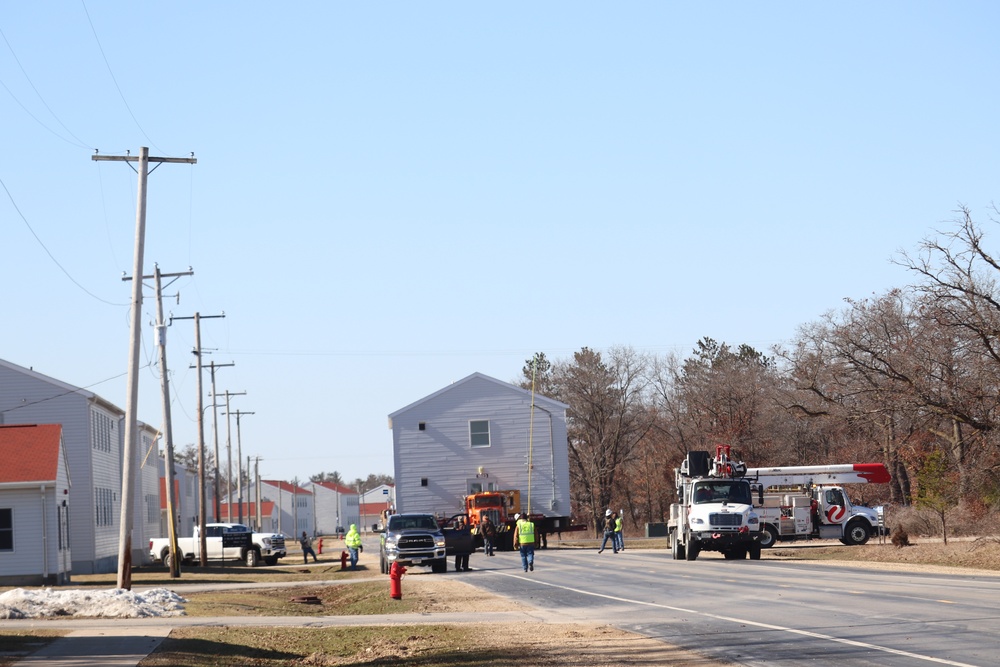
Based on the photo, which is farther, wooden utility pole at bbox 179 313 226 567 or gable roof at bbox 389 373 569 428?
gable roof at bbox 389 373 569 428

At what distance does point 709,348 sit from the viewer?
92250 mm

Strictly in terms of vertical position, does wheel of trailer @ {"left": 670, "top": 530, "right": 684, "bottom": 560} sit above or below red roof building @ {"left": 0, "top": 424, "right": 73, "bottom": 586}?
below

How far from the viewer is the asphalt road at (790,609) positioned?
13500mm

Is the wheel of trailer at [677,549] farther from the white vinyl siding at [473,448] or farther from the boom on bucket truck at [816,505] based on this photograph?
the white vinyl siding at [473,448]

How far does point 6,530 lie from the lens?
116ft

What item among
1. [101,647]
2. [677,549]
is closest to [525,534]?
[677,549]

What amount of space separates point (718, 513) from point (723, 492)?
0.79 meters

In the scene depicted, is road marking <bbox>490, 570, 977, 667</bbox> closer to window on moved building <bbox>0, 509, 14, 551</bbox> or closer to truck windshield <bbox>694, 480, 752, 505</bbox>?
truck windshield <bbox>694, 480, 752, 505</bbox>

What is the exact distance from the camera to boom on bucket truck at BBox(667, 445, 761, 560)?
37.9 metres

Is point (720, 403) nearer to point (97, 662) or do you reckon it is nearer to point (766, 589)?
point (766, 589)

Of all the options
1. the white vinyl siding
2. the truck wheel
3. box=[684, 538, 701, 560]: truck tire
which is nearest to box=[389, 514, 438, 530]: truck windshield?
box=[684, 538, 701, 560]: truck tire

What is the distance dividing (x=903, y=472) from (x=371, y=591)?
43.3 m

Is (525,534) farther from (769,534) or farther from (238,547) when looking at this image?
(238,547)

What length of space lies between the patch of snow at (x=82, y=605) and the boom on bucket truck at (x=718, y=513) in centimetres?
1968
